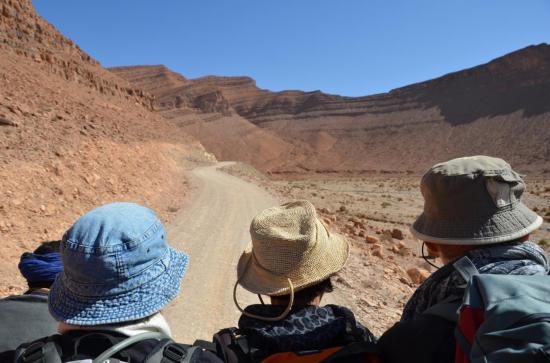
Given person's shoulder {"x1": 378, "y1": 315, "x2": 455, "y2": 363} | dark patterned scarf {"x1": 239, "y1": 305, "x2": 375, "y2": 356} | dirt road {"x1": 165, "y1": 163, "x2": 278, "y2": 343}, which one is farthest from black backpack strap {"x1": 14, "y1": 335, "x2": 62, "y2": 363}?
dirt road {"x1": 165, "y1": 163, "x2": 278, "y2": 343}

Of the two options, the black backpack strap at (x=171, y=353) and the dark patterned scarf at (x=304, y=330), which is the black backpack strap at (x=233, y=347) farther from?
the black backpack strap at (x=171, y=353)

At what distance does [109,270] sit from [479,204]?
1.66 meters

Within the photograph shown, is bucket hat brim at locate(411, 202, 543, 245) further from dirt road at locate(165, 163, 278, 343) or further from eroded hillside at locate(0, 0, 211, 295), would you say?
eroded hillside at locate(0, 0, 211, 295)

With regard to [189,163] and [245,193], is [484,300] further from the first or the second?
[189,163]

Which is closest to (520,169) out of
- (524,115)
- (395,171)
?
(395,171)

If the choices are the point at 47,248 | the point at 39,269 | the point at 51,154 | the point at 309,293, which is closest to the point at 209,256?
the point at 47,248

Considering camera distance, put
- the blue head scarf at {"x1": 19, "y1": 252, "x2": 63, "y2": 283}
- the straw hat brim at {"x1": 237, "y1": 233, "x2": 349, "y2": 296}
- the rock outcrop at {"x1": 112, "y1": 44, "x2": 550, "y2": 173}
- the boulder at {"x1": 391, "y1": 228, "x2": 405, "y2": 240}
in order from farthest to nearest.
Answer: the rock outcrop at {"x1": 112, "y1": 44, "x2": 550, "y2": 173}
the boulder at {"x1": 391, "y1": 228, "x2": 405, "y2": 240}
the blue head scarf at {"x1": 19, "y1": 252, "x2": 63, "y2": 283}
the straw hat brim at {"x1": 237, "y1": 233, "x2": 349, "y2": 296}

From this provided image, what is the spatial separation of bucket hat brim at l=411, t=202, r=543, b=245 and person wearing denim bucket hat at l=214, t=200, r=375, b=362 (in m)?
0.55

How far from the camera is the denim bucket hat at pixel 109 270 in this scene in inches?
63.1

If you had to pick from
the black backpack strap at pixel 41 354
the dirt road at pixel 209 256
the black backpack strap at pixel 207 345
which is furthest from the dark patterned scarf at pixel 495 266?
the dirt road at pixel 209 256

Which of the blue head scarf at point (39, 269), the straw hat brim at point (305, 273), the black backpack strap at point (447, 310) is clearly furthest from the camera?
the blue head scarf at point (39, 269)

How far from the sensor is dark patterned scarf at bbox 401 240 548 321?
165 cm

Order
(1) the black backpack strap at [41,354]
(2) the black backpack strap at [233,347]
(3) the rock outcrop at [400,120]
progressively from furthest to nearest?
1. (3) the rock outcrop at [400,120]
2. (2) the black backpack strap at [233,347]
3. (1) the black backpack strap at [41,354]

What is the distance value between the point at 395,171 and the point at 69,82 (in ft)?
221
